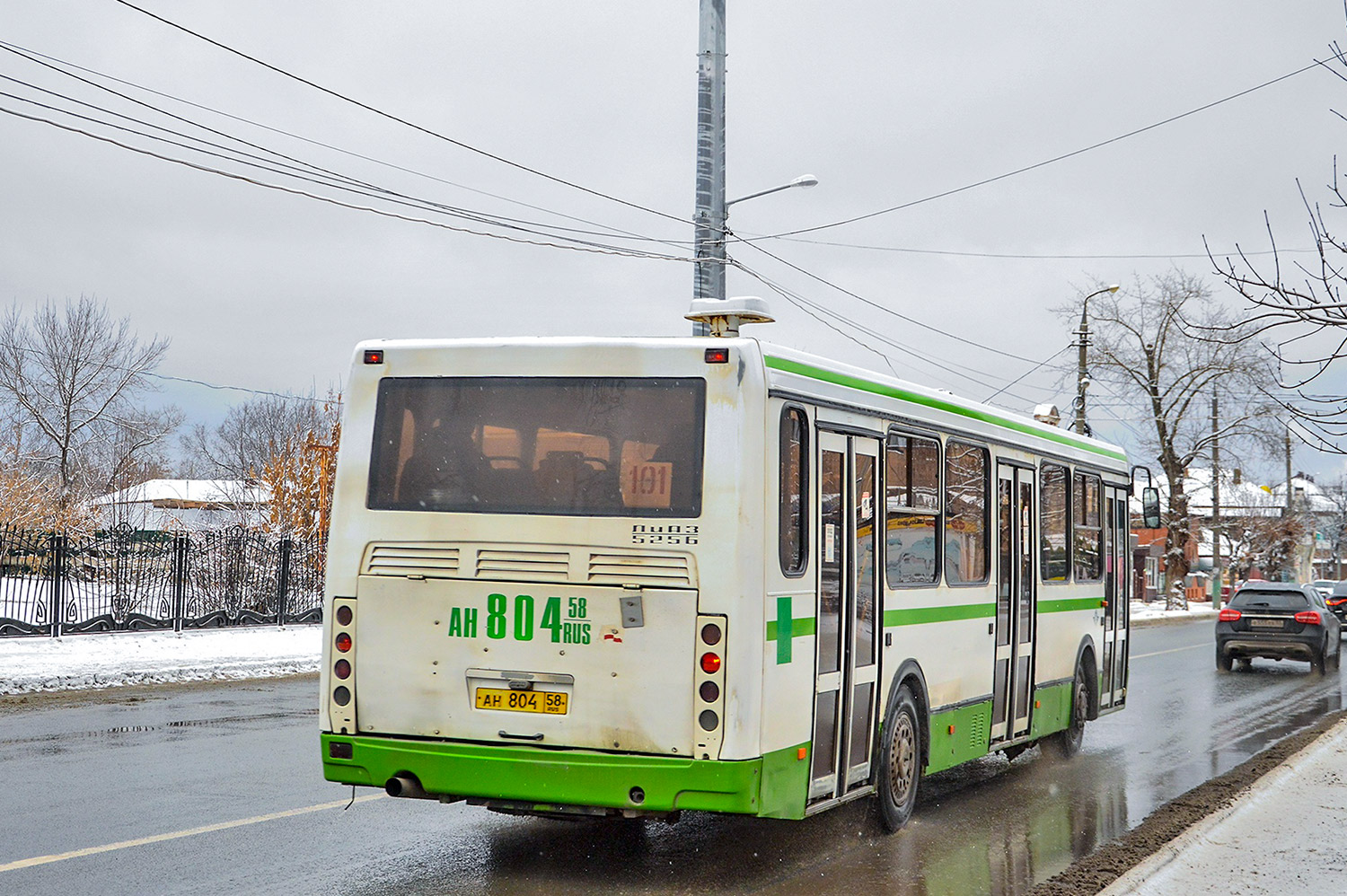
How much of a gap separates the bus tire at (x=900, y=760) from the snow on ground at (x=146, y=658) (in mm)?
8170

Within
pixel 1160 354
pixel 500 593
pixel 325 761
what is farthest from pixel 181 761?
pixel 1160 354

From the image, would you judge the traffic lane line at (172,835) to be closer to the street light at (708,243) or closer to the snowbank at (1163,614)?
the street light at (708,243)

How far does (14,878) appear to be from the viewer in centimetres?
639

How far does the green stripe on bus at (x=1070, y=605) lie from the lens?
1118cm

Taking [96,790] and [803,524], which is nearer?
[803,524]

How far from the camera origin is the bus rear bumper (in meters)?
6.38

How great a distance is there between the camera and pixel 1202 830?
25.6 ft

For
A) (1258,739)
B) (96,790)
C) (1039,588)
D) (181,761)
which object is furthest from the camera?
(1258,739)

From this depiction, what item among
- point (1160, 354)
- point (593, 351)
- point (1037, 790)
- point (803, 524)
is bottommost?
point (1037, 790)

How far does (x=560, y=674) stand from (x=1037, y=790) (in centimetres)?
538

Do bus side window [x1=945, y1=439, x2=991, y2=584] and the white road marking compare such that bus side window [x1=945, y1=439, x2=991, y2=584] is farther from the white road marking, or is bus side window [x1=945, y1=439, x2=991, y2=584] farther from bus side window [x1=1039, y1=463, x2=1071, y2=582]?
the white road marking

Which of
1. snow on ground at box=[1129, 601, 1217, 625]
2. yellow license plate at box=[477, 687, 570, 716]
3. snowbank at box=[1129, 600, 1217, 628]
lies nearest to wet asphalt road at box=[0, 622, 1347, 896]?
yellow license plate at box=[477, 687, 570, 716]

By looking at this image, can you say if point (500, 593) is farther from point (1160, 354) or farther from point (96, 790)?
point (1160, 354)

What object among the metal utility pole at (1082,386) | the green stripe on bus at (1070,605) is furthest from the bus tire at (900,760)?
the metal utility pole at (1082,386)
